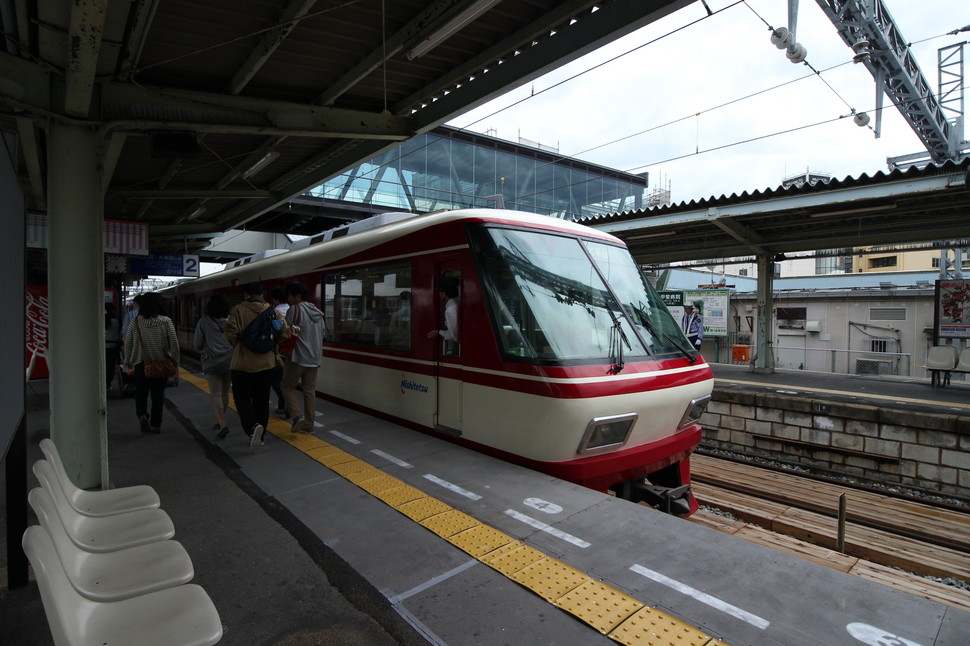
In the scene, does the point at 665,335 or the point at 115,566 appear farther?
the point at 665,335

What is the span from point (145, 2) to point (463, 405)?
3709 millimetres

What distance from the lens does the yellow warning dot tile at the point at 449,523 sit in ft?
10.8

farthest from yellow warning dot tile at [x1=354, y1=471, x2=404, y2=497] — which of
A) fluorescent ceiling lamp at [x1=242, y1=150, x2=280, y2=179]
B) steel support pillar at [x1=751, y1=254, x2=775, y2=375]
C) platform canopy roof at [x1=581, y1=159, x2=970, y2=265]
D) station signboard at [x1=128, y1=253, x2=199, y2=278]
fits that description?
station signboard at [x1=128, y1=253, x2=199, y2=278]

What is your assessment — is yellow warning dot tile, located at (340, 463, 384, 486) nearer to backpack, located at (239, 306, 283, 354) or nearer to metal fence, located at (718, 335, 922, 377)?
backpack, located at (239, 306, 283, 354)

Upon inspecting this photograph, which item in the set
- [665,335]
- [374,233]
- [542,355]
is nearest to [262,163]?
[374,233]

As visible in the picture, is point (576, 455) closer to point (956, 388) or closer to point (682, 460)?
point (682, 460)

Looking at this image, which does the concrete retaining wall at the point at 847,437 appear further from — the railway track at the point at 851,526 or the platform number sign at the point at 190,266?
the platform number sign at the point at 190,266

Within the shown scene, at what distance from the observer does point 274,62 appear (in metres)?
4.67

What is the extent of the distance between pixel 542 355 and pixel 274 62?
356cm

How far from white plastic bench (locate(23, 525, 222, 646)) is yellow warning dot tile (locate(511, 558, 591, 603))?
153cm

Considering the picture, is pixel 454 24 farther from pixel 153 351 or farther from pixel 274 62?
pixel 153 351

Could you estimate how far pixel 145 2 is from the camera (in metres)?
3.08

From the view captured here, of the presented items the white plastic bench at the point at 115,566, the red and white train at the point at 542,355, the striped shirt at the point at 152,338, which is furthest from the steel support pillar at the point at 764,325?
the white plastic bench at the point at 115,566

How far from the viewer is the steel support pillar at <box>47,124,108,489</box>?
147 inches
